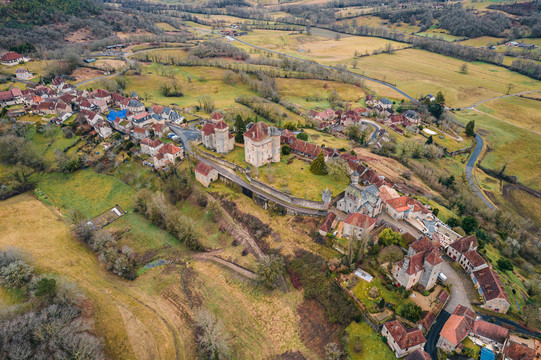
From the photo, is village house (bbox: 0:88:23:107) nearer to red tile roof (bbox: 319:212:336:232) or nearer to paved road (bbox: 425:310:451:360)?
red tile roof (bbox: 319:212:336:232)

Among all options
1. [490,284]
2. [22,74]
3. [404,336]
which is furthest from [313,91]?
[404,336]

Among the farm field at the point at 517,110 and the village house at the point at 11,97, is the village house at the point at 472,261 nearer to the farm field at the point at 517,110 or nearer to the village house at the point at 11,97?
the farm field at the point at 517,110

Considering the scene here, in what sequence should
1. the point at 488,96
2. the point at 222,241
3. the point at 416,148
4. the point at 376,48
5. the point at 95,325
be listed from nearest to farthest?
the point at 95,325, the point at 222,241, the point at 416,148, the point at 488,96, the point at 376,48

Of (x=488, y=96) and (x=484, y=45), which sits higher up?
(x=484, y=45)

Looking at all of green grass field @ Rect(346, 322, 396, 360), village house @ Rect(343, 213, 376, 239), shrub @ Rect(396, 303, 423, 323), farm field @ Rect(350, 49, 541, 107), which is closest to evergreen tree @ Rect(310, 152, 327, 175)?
village house @ Rect(343, 213, 376, 239)

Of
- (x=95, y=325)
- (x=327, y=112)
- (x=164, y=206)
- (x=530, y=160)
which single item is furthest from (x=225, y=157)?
(x=530, y=160)

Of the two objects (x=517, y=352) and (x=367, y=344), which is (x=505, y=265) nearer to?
(x=517, y=352)

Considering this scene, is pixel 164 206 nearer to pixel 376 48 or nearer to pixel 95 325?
pixel 95 325
